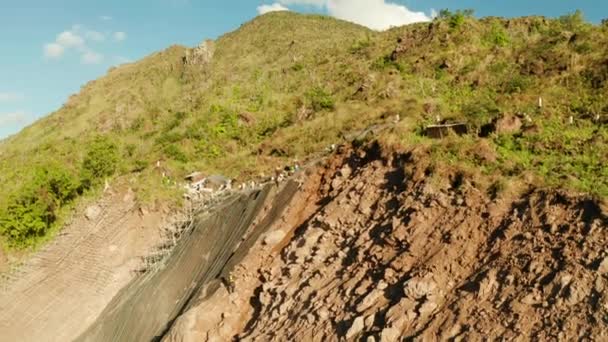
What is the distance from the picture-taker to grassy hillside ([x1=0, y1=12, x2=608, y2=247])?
12297mm

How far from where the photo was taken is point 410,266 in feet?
33.8

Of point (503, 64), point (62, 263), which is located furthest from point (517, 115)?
point (62, 263)

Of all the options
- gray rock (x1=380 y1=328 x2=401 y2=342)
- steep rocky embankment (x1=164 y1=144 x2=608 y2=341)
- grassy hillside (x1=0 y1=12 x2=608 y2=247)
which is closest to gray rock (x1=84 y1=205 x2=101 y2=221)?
grassy hillside (x1=0 y1=12 x2=608 y2=247)

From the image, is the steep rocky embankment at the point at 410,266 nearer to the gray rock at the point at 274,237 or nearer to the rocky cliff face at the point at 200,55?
the gray rock at the point at 274,237

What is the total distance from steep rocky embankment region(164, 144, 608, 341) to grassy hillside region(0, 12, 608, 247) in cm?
89

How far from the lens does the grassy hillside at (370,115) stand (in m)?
12.3

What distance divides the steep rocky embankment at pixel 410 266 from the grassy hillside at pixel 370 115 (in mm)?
893

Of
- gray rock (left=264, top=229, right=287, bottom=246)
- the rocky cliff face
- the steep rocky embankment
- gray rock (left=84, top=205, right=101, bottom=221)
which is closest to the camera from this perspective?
the steep rocky embankment

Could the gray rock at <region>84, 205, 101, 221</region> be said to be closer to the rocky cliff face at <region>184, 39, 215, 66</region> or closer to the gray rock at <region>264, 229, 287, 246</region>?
the gray rock at <region>264, 229, 287, 246</region>

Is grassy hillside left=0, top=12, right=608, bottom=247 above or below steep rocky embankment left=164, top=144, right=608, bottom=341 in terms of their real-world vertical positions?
above

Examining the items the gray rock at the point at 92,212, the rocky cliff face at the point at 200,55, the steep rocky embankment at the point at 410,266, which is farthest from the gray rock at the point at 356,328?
the rocky cliff face at the point at 200,55

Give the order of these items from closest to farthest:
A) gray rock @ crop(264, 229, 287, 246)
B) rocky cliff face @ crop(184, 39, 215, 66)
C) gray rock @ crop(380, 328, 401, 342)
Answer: gray rock @ crop(380, 328, 401, 342) → gray rock @ crop(264, 229, 287, 246) → rocky cliff face @ crop(184, 39, 215, 66)

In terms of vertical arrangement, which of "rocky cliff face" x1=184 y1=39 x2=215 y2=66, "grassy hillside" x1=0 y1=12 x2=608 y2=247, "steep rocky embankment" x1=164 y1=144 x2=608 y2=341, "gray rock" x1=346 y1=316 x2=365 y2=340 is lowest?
"gray rock" x1=346 y1=316 x2=365 y2=340

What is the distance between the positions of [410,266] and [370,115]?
14.0 m
